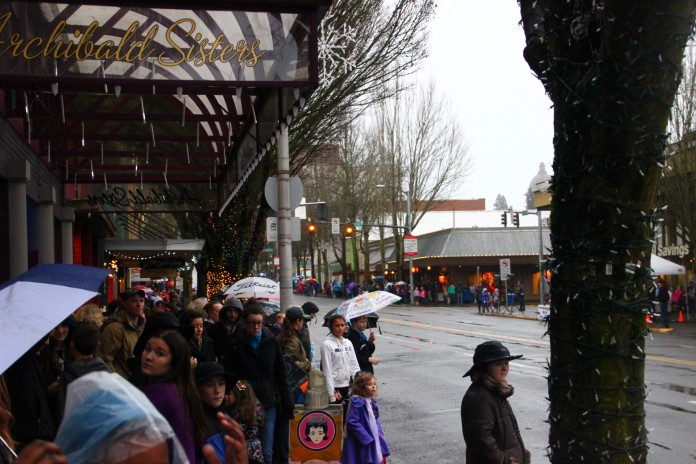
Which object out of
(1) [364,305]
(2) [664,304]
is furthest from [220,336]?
(2) [664,304]

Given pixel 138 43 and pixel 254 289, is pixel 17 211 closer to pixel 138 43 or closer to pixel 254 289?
pixel 138 43

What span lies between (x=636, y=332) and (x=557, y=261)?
40cm

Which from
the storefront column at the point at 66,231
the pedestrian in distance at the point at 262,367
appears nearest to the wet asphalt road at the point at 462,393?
the pedestrian in distance at the point at 262,367

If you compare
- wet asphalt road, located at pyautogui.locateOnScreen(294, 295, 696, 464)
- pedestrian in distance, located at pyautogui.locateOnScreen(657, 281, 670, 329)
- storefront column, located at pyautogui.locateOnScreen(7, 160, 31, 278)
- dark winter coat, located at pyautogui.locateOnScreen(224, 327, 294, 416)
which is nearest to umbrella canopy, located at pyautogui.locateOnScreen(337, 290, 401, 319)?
wet asphalt road, located at pyautogui.locateOnScreen(294, 295, 696, 464)

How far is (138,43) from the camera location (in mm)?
7512

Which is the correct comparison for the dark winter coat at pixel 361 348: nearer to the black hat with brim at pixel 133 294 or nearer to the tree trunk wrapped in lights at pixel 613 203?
the black hat with brim at pixel 133 294

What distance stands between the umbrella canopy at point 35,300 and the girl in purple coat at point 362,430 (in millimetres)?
2667

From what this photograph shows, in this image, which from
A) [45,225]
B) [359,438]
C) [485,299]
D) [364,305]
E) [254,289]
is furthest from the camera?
[485,299]

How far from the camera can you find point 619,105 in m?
3.28

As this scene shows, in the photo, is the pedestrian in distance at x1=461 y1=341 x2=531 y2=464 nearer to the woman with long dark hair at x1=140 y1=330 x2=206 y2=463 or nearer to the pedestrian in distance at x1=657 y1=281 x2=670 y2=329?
the woman with long dark hair at x1=140 y1=330 x2=206 y2=463

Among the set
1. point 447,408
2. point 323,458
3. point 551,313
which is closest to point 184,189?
point 447,408

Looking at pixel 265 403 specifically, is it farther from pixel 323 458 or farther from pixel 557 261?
pixel 557 261

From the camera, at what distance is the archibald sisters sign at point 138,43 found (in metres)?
7.32

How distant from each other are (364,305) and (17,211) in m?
5.02
